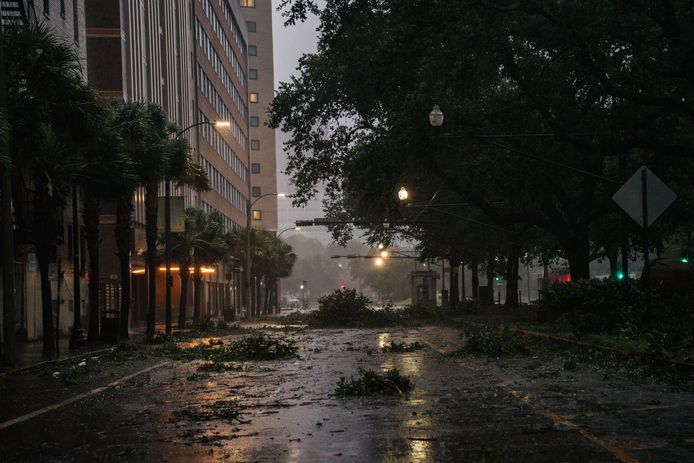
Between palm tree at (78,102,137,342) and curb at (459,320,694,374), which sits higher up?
palm tree at (78,102,137,342)

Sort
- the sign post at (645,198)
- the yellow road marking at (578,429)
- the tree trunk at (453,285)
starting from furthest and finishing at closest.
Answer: the tree trunk at (453,285), the sign post at (645,198), the yellow road marking at (578,429)

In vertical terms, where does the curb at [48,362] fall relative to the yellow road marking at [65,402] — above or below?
below

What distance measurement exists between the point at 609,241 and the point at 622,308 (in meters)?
22.4

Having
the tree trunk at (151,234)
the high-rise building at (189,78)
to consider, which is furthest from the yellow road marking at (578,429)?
the high-rise building at (189,78)

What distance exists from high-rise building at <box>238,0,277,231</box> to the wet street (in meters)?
114

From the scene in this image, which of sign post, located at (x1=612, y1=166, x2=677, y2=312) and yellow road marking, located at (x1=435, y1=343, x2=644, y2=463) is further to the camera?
sign post, located at (x1=612, y1=166, x2=677, y2=312)

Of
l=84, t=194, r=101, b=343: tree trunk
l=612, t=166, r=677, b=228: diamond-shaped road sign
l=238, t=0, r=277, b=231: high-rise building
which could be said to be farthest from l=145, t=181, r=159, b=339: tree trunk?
l=238, t=0, r=277, b=231: high-rise building

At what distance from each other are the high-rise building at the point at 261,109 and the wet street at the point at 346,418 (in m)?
114

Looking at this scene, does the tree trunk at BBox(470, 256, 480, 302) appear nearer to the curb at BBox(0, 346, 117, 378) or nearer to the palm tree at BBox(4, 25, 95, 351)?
the curb at BBox(0, 346, 117, 378)

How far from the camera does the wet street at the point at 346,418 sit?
8.19m

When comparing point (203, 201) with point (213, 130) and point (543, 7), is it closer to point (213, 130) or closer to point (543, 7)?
point (213, 130)

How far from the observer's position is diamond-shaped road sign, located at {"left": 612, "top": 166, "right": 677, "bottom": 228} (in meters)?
18.6

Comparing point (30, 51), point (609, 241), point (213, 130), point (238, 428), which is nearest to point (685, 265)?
point (609, 241)

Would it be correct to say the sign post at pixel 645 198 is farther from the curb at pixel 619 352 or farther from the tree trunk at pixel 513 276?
the tree trunk at pixel 513 276
